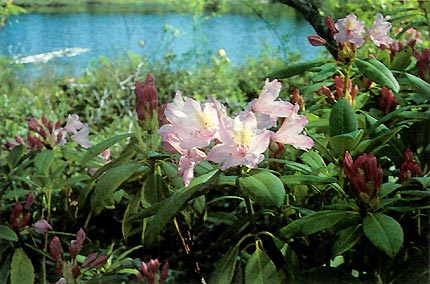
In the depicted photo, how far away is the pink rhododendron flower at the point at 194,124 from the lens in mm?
665

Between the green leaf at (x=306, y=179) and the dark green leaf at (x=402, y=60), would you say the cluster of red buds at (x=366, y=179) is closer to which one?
the green leaf at (x=306, y=179)

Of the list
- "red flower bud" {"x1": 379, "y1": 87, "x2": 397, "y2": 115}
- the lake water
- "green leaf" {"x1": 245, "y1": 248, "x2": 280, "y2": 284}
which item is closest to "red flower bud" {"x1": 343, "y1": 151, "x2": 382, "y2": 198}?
"green leaf" {"x1": 245, "y1": 248, "x2": 280, "y2": 284}

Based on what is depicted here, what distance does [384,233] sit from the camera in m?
0.64

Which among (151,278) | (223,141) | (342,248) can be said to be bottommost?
(151,278)

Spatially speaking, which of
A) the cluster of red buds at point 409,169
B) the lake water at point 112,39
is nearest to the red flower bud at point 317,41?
the cluster of red buds at point 409,169

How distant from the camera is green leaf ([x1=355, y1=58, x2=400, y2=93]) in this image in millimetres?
839

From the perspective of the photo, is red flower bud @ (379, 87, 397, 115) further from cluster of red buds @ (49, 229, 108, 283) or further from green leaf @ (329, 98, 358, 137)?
cluster of red buds @ (49, 229, 108, 283)

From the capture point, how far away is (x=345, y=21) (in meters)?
0.91

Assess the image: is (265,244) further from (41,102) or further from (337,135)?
(41,102)

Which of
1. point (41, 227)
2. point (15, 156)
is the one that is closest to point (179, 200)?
point (41, 227)

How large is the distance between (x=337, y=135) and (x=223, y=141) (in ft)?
0.54

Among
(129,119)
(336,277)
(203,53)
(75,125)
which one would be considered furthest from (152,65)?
(336,277)

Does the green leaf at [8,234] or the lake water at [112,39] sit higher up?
the green leaf at [8,234]

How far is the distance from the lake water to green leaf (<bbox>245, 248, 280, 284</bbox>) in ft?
8.83
